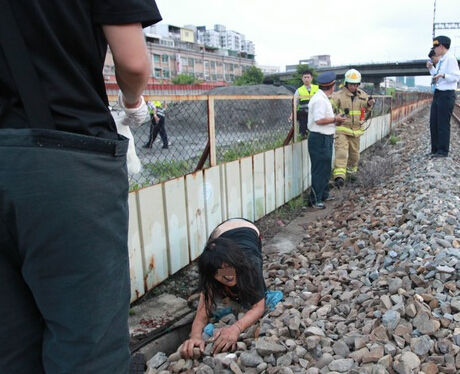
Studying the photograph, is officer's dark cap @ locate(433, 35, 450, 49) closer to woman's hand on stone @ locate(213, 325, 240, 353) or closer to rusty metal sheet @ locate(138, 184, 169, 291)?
rusty metal sheet @ locate(138, 184, 169, 291)

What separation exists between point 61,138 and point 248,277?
211cm

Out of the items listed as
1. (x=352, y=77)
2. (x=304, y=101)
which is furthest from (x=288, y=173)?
(x=304, y=101)

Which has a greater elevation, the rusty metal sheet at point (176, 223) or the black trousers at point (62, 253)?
the black trousers at point (62, 253)

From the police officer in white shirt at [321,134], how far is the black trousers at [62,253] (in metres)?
5.11

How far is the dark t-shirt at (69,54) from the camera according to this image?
0.99m

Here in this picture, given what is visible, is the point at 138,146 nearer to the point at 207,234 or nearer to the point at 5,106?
the point at 207,234

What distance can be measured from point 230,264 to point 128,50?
1.93m

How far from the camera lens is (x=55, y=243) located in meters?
0.97

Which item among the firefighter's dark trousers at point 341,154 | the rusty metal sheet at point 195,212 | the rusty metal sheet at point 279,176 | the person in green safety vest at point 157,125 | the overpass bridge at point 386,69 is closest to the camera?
the person in green safety vest at point 157,125

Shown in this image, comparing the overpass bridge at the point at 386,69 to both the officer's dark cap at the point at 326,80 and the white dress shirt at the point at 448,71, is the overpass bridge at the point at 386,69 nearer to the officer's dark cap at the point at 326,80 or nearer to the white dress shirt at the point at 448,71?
the white dress shirt at the point at 448,71

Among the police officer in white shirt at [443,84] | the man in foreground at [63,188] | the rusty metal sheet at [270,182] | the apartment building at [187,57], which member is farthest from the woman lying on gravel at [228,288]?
the apartment building at [187,57]

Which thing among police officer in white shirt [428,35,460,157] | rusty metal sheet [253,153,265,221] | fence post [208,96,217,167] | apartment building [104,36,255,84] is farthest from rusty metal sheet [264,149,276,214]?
apartment building [104,36,255,84]

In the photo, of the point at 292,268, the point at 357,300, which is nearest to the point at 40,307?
the point at 357,300

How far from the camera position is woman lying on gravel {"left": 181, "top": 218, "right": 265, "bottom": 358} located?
272 centimetres
